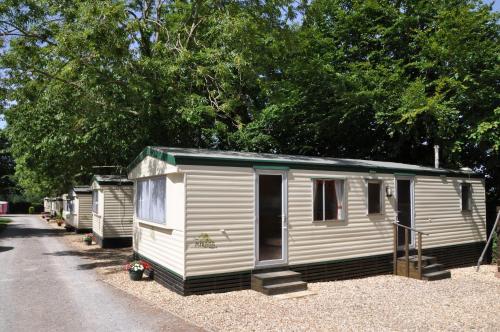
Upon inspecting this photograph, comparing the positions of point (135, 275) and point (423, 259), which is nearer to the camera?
point (135, 275)

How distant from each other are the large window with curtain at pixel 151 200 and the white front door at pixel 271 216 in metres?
2.07

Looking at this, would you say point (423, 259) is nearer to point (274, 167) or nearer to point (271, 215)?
point (271, 215)

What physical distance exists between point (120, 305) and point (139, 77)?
22.8ft

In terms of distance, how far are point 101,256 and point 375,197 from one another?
8.82 metres

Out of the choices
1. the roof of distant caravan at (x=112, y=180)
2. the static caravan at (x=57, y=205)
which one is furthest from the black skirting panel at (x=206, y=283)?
the static caravan at (x=57, y=205)

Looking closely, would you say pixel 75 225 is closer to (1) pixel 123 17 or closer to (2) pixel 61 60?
(2) pixel 61 60

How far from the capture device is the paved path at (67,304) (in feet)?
22.0

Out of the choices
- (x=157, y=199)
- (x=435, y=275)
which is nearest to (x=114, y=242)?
(x=157, y=199)

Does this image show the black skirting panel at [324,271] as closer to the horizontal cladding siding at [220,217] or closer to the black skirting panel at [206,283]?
the black skirting panel at [206,283]

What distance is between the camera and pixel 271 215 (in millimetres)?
9594

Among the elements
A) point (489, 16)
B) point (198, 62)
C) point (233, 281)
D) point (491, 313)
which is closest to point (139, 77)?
point (198, 62)

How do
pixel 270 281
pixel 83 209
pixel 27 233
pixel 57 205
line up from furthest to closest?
pixel 57 205 → pixel 27 233 → pixel 83 209 → pixel 270 281

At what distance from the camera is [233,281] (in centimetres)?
884

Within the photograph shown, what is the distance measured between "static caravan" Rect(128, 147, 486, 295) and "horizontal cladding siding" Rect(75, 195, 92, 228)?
485 inches
